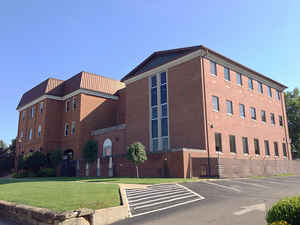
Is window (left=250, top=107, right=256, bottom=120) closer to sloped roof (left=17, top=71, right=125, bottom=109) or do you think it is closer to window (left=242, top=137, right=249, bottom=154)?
window (left=242, top=137, right=249, bottom=154)

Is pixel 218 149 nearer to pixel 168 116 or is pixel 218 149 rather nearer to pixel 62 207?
pixel 168 116

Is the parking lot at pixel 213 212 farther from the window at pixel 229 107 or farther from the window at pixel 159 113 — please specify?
the window at pixel 229 107

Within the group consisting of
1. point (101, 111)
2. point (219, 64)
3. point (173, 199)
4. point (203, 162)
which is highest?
point (219, 64)

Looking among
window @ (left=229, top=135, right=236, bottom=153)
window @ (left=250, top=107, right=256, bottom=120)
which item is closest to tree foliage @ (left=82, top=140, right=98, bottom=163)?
window @ (left=229, top=135, right=236, bottom=153)

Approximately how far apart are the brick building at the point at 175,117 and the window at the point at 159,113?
10 cm

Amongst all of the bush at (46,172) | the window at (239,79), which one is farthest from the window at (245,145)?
the bush at (46,172)

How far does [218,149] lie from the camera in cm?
2428

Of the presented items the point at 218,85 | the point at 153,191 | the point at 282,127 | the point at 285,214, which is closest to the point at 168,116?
the point at 218,85

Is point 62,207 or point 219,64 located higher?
point 219,64

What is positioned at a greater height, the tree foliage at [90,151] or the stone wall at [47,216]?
the tree foliage at [90,151]

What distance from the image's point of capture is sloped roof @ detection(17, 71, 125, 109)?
36156 millimetres

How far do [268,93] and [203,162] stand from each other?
17781 millimetres

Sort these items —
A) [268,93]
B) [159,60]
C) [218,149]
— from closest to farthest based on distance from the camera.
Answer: [218,149]
[159,60]
[268,93]

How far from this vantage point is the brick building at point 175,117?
76.8 feet
